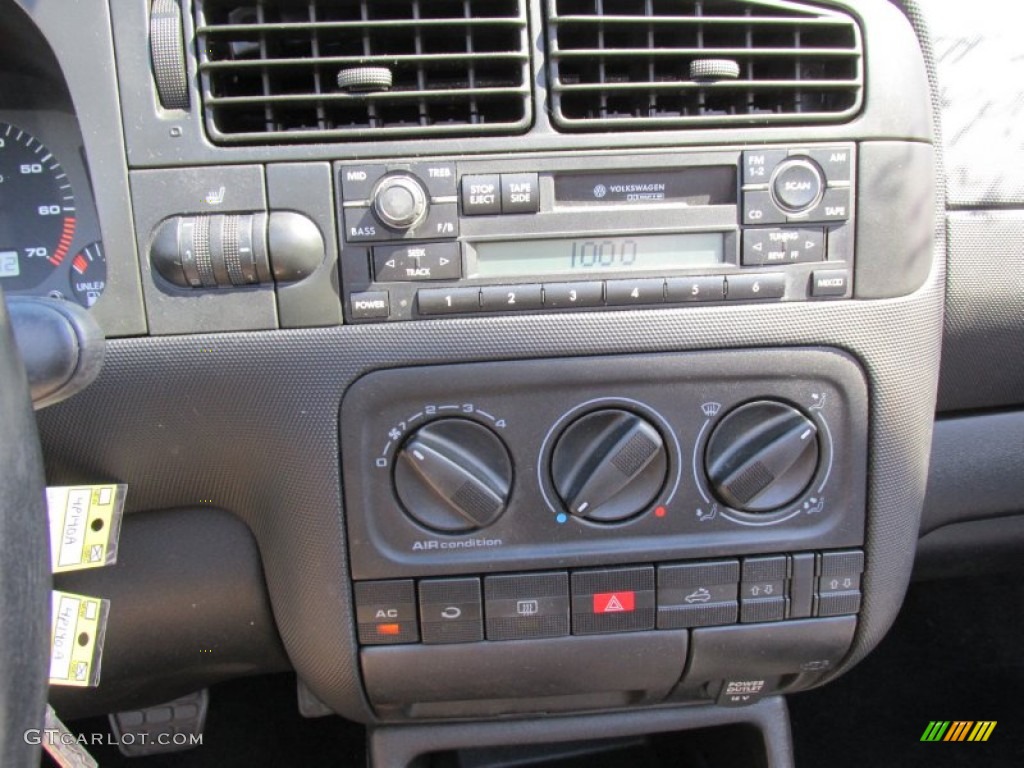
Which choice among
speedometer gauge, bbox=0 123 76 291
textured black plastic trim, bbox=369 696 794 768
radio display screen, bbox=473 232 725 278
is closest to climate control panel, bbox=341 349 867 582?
radio display screen, bbox=473 232 725 278

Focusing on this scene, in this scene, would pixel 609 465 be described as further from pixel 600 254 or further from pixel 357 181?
pixel 357 181

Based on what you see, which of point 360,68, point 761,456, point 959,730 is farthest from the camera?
point 959,730

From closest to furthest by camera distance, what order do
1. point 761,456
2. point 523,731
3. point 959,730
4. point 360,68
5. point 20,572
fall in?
point 20,572 → point 360,68 → point 761,456 → point 523,731 → point 959,730

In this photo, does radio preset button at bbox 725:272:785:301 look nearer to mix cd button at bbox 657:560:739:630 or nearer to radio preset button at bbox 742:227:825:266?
radio preset button at bbox 742:227:825:266

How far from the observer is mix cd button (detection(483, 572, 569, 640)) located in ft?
Answer: 3.54

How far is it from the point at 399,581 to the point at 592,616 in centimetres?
26

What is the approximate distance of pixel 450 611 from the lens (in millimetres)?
1080

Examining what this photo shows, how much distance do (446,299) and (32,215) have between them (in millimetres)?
568

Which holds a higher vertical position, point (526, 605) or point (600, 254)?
point (600, 254)

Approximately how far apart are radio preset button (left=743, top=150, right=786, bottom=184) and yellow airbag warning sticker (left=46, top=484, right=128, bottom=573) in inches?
33.9

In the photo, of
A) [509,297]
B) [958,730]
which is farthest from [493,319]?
[958,730]

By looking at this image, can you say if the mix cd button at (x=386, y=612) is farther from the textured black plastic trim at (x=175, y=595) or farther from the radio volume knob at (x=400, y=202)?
the radio volume knob at (x=400, y=202)

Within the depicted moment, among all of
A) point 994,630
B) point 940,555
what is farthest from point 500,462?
point 994,630

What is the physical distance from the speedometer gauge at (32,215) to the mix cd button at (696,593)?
0.90 metres
